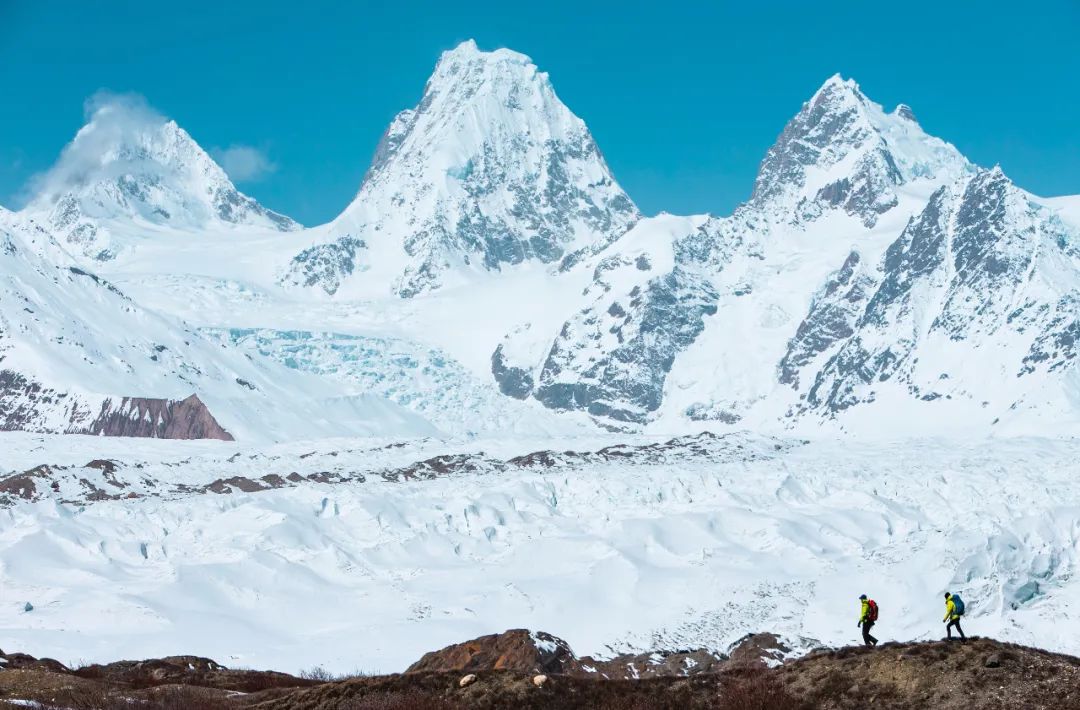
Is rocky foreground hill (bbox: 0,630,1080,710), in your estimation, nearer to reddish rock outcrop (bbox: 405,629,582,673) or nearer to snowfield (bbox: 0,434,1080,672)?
reddish rock outcrop (bbox: 405,629,582,673)

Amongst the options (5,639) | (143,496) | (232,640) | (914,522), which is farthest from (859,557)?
(143,496)

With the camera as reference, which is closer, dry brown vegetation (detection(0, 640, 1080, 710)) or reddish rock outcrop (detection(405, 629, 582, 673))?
dry brown vegetation (detection(0, 640, 1080, 710))

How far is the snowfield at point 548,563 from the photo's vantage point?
108 metres

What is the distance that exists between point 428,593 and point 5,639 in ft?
122

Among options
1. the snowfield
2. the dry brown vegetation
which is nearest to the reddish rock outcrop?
the dry brown vegetation

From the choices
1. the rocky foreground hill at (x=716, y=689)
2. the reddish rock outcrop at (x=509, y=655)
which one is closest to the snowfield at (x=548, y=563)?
the reddish rock outcrop at (x=509, y=655)

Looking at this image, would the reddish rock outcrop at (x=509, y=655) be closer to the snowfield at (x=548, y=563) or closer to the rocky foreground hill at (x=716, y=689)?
the rocky foreground hill at (x=716, y=689)

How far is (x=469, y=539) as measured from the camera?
481ft

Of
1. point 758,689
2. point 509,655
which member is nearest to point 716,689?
point 758,689

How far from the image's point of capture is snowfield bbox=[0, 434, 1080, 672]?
4247 inches

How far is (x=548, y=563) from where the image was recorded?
135 metres

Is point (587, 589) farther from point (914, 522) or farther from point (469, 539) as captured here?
point (914, 522)

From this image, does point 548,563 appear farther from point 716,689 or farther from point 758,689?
point 758,689

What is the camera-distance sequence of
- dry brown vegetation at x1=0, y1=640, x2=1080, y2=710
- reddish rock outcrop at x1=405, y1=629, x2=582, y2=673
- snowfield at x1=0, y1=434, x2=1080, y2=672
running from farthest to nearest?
snowfield at x1=0, y1=434, x2=1080, y2=672, reddish rock outcrop at x1=405, y1=629, x2=582, y2=673, dry brown vegetation at x1=0, y1=640, x2=1080, y2=710
